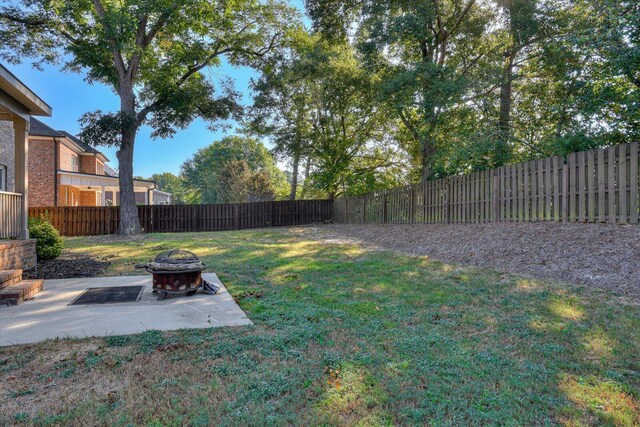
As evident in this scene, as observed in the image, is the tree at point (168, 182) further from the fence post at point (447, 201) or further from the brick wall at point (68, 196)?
the fence post at point (447, 201)

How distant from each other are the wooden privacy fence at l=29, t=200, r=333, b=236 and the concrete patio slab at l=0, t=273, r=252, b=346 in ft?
50.5

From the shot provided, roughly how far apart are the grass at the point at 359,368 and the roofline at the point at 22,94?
480cm

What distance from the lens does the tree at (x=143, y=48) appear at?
14.0 m

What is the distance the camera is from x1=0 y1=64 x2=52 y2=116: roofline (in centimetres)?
579

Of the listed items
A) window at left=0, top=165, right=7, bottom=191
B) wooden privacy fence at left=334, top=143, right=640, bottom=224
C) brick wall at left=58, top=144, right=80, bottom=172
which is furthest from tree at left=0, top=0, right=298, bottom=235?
wooden privacy fence at left=334, top=143, right=640, bottom=224

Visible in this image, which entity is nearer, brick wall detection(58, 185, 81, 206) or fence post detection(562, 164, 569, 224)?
fence post detection(562, 164, 569, 224)

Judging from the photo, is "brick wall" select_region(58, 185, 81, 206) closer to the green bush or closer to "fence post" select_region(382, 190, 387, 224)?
the green bush

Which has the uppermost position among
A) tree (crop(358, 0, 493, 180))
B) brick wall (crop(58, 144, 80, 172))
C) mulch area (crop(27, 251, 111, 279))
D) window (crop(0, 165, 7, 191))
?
tree (crop(358, 0, 493, 180))

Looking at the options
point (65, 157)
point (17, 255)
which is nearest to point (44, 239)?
point (17, 255)

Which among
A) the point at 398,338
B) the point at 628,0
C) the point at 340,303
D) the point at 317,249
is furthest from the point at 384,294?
the point at 628,0

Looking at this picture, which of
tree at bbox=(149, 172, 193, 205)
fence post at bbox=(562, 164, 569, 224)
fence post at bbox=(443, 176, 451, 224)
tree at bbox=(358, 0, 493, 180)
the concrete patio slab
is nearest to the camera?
the concrete patio slab

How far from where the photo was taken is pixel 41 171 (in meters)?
19.7

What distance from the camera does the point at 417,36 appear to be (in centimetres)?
1219

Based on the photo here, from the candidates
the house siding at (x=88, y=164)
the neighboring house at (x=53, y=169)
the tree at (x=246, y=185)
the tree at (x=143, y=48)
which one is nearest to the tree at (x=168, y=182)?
the tree at (x=246, y=185)
